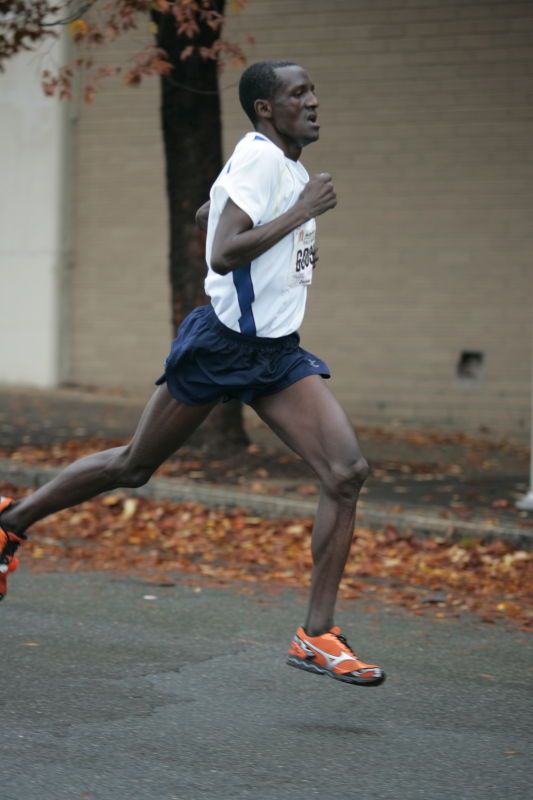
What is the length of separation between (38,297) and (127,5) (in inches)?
275

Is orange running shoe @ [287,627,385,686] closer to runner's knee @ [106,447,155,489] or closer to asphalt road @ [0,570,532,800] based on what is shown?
asphalt road @ [0,570,532,800]

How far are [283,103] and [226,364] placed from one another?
912 mm

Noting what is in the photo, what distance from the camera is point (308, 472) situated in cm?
1048

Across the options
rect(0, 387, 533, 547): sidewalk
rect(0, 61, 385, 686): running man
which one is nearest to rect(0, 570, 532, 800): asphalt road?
rect(0, 61, 385, 686): running man

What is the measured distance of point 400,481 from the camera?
1048cm

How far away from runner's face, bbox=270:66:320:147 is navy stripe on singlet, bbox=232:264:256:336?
50 cm

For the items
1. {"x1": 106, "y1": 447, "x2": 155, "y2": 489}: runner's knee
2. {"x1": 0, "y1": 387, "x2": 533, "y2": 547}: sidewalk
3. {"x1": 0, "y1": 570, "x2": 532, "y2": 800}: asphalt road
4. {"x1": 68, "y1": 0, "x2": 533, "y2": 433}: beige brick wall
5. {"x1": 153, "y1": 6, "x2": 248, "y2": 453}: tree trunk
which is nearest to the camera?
{"x1": 0, "y1": 570, "x2": 532, "y2": 800}: asphalt road

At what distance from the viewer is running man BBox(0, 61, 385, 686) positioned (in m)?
5.00

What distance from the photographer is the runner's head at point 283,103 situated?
16.8 feet

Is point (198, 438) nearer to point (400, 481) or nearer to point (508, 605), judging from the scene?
point (400, 481)

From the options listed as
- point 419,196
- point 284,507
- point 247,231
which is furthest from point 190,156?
point 247,231

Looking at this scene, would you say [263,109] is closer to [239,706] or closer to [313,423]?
[313,423]

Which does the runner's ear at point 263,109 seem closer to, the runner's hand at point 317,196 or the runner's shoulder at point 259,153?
the runner's shoulder at point 259,153

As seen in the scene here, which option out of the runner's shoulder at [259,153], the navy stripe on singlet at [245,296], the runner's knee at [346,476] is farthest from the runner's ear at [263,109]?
the runner's knee at [346,476]
